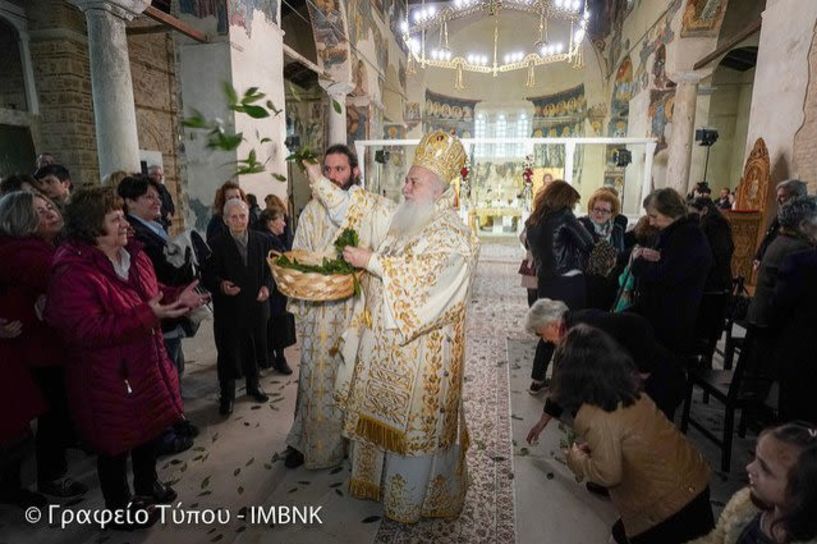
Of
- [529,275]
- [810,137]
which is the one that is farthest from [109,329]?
[810,137]

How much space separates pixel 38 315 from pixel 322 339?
1583mm

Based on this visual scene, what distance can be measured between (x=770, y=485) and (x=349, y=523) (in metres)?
2.00

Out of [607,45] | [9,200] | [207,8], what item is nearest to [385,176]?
[607,45]

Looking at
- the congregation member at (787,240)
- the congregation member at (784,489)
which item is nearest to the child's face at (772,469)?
the congregation member at (784,489)

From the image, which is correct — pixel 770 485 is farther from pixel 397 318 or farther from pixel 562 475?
pixel 562 475

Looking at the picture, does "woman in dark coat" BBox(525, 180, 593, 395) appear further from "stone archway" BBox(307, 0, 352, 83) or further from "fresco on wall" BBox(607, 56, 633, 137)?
"fresco on wall" BBox(607, 56, 633, 137)

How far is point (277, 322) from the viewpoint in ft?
15.0

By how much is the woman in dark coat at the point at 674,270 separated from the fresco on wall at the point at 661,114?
10925 millimetres

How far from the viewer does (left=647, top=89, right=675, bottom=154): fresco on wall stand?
40.1 feet

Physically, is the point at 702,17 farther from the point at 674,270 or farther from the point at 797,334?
the point at 797,334

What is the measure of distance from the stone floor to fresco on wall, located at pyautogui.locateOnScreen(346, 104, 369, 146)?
448 inches

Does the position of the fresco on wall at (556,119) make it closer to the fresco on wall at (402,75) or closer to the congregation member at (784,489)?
the fresco on wall at (402,75)

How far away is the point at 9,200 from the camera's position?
248 centimetres

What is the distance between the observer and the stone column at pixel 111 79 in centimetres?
545
